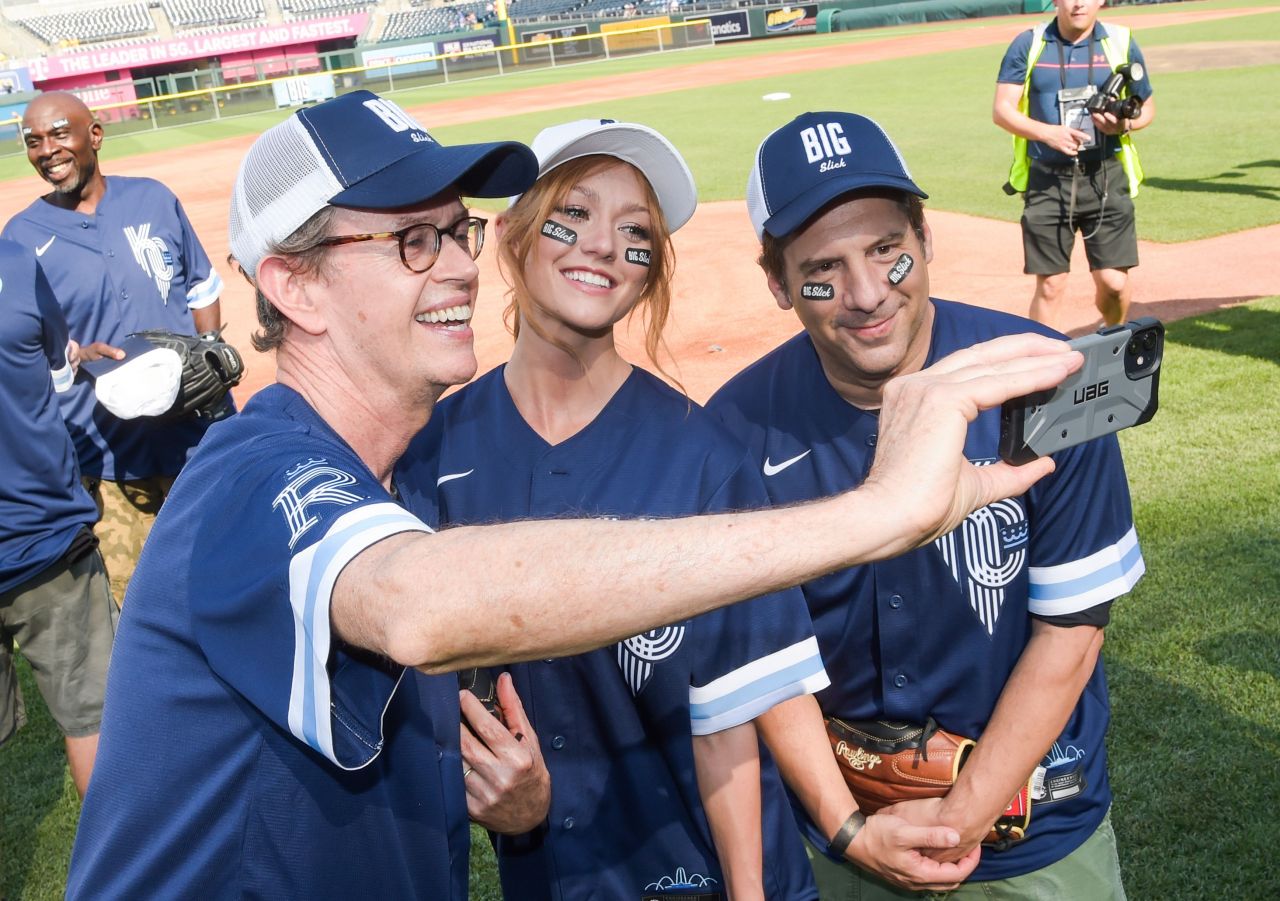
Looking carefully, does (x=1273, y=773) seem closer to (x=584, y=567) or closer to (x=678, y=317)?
(x=584, y=567)

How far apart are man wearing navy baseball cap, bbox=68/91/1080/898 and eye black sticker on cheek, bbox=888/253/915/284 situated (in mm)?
942

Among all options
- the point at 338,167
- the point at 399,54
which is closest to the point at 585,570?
the point at 338,167

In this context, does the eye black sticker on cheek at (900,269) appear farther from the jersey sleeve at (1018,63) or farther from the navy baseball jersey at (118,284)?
the jersey sleeve at (1018,63)

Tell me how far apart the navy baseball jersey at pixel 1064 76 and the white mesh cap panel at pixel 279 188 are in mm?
7285

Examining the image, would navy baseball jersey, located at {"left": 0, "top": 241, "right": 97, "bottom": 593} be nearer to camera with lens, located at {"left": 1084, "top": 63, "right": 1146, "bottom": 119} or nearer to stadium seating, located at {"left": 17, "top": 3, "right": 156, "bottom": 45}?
camera with lens, located at {"left": 1084, "top": 63, "right": 1146, "bottom": 119}

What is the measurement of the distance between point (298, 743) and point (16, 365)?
3.90 m

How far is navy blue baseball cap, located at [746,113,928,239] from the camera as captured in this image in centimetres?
288

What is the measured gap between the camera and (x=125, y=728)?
6.13 ft

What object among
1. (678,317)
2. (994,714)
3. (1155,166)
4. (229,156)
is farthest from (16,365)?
(229,156)

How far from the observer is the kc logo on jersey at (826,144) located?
2938 millimetres

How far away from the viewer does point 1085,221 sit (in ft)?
27.8

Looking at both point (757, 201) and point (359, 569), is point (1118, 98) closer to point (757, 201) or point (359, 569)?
point (757, 201)

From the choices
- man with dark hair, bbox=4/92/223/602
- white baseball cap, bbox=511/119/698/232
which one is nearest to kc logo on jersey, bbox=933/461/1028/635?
white baseball cap, bbox=511/119/698/232

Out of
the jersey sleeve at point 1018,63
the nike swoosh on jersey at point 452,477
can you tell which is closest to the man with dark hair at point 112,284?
the nike swoosh on jersey at point 452,477
